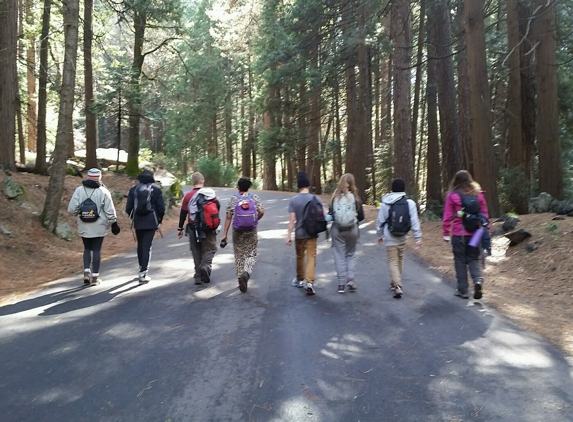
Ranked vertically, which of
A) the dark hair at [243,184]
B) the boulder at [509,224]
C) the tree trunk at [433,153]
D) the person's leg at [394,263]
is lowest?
the person's leg at [394,263]

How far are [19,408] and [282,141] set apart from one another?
106 feet

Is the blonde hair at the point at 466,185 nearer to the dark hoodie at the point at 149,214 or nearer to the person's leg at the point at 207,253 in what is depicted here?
the person's leg at the point at 207,253

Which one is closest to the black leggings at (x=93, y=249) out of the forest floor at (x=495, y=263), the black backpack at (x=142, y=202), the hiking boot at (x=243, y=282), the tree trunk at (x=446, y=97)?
the black backpack at (x=142, y=202)

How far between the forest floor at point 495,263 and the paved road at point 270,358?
2.09ft

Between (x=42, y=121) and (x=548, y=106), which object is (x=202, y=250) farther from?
(x=42, y=121)

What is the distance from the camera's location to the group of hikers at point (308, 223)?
8.53 meters

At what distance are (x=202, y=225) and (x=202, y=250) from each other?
52 cm

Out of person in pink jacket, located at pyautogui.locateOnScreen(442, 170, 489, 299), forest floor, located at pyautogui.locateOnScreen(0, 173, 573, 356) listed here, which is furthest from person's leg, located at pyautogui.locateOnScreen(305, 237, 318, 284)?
forest floor, located at pyautogui.locateOnScreen(0, 173, 573, 356)

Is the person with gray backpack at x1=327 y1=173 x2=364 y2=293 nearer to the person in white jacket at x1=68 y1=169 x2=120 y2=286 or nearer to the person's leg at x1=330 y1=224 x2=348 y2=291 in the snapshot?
the person's leg at x1=330 y1=224 x2=348 y2=291

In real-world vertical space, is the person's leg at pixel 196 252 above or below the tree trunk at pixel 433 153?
below

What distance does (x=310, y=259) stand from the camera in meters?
8.93

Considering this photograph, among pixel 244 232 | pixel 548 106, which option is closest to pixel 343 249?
pixel 244 232

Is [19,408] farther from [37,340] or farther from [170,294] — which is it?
[170,294]

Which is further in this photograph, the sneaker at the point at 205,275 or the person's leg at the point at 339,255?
the sneaker at the point at 205,275
